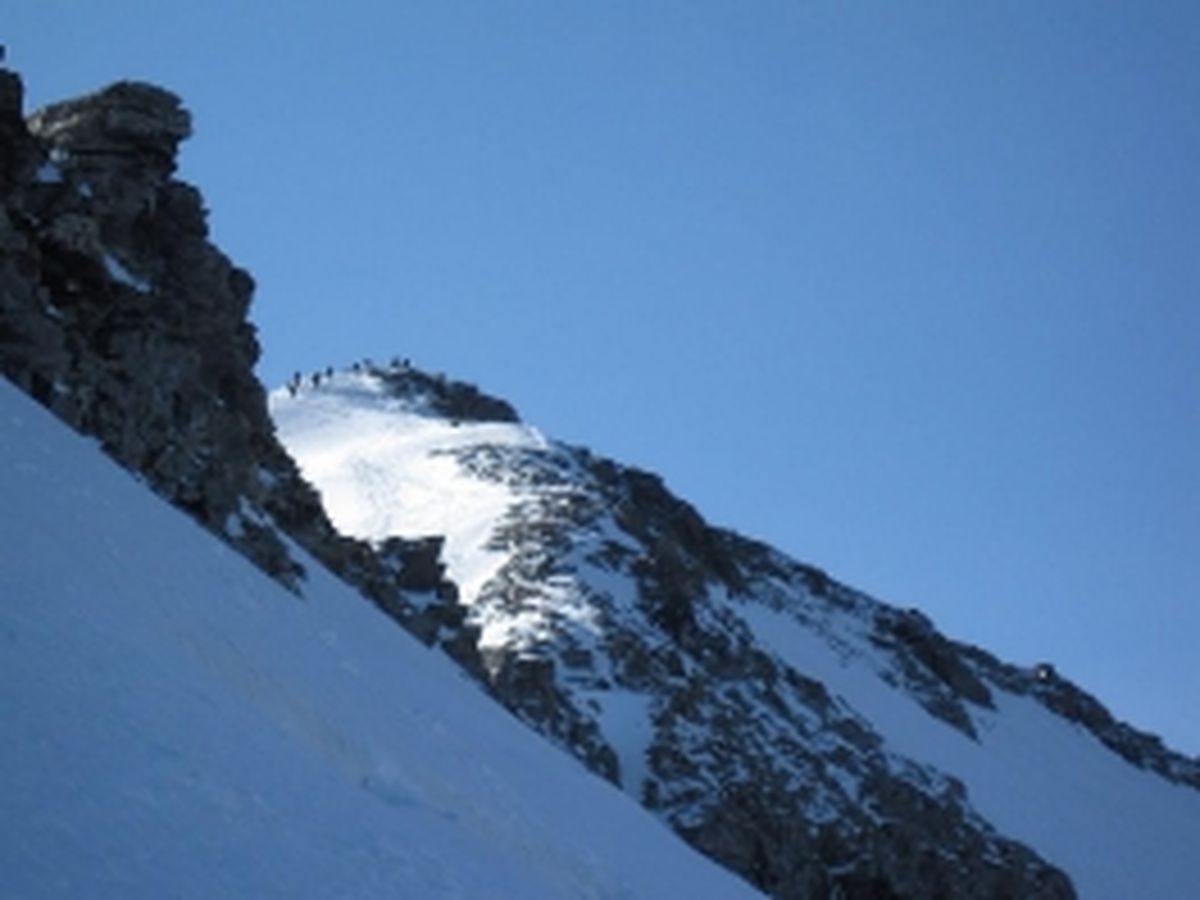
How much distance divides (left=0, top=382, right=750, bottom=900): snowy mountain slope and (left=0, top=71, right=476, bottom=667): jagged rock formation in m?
4.85

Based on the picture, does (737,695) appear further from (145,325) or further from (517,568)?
(145,325)

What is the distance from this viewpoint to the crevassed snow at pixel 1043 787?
59250 millimetres

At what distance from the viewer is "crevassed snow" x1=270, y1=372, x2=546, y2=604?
190 ft

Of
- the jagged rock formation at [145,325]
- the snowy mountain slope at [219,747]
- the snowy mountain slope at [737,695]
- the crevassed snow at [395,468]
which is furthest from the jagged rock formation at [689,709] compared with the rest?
the snowy mountain slope at [219,747]

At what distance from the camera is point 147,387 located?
26.3 metres

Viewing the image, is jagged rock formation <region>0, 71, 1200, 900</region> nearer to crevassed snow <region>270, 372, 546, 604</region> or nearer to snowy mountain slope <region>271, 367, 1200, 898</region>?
snowy mountain slope <region>271, 367, 1200, 898</region>

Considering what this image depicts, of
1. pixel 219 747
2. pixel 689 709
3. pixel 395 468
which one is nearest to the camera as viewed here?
pixel 219 747

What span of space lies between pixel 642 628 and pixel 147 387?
2659cm

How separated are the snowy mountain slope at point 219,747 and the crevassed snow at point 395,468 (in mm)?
30164

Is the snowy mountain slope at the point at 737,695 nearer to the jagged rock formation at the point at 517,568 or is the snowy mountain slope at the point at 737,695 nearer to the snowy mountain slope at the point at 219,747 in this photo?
the jagged rock formation at the point at 517,568

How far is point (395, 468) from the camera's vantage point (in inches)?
2908

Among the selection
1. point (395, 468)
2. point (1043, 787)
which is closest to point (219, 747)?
point (395, 468)

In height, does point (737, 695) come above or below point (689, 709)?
above

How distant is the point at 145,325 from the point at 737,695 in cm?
3064
